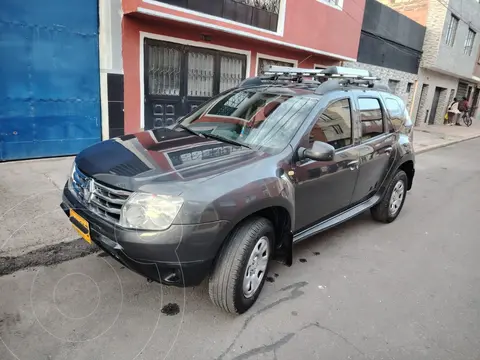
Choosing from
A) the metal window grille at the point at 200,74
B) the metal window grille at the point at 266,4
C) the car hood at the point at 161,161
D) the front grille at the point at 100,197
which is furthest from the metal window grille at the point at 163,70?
the front grille at the point at 100,197

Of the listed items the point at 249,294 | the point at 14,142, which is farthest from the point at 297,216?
the point at 14,142

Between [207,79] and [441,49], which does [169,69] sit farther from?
[441,49]

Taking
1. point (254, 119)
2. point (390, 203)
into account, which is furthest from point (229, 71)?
point (254, 119)

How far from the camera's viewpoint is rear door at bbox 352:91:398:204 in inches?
150

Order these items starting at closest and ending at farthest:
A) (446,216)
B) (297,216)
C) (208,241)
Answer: (208,241), (297,216), (446,216)

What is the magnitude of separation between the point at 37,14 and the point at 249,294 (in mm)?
5574

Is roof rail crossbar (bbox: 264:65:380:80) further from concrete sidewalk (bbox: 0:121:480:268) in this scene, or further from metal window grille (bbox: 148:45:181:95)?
metal window grille (bbox: 148:45:181:95)

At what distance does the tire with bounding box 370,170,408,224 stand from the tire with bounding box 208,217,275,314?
2.50 meters

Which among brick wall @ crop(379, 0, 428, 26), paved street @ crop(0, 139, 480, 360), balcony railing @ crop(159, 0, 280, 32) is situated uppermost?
brick wall @ crop(379, 0, 428, 26)

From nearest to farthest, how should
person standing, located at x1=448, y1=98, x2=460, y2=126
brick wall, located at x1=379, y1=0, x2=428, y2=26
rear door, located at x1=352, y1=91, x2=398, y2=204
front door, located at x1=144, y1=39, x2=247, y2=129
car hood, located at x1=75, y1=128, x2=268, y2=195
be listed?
car hood, located at x1=75, y1=128, x2=268, y2=195 → rear door, located at x1=352, y1=91, x2=398, y2=204 → front door, located at x1=144, y1=39, x2=247, y2=129 → brick wall, located at x1=379, y1=0, x2=428, y2=26 → person standing, located at x1=448, y1=98, x2=460, y2=126

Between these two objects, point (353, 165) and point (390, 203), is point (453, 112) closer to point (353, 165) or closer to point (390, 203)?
point (390, 203)

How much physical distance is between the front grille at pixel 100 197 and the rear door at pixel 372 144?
2.54m

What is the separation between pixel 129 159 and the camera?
2.60m

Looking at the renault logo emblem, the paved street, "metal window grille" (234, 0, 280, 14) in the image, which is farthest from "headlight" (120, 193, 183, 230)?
"metal window grille" (234, 0, 280, 14)
